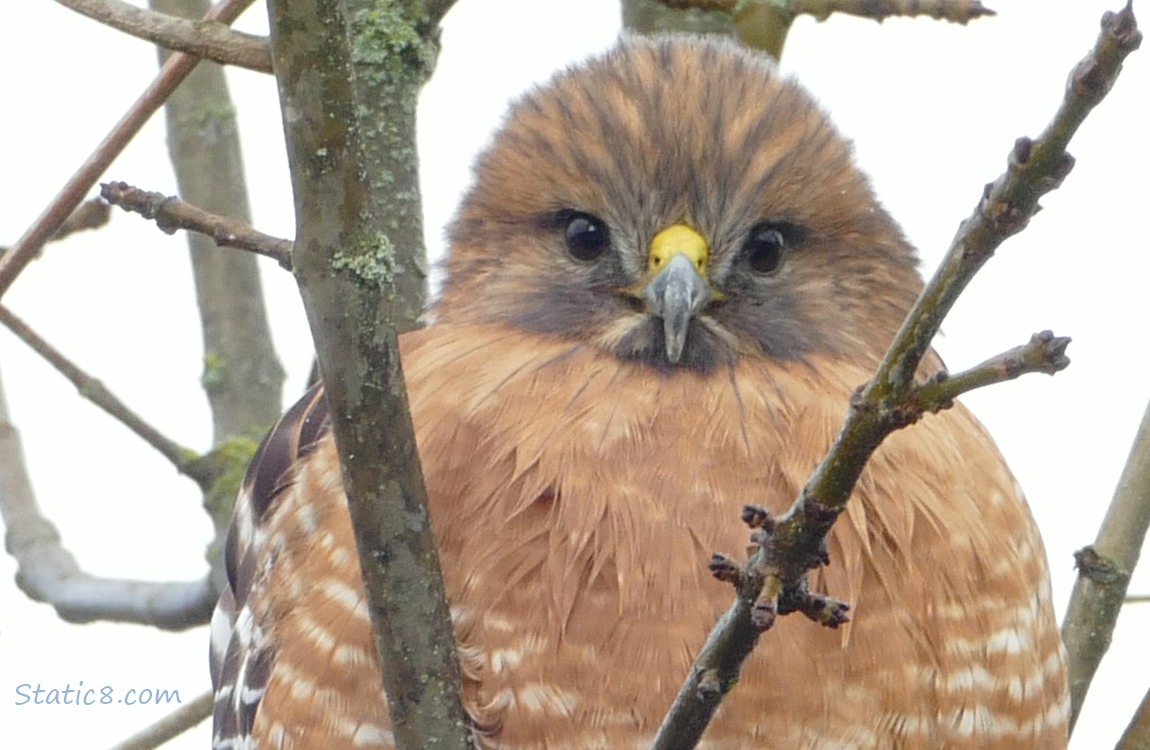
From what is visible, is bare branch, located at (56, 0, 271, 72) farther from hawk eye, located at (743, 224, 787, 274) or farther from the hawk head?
hawk eye, located at (743, 224, 787, 274)

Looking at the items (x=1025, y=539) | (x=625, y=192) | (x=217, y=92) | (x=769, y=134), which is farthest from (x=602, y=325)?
(x=217, y=92)

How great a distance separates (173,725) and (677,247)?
1917 mm

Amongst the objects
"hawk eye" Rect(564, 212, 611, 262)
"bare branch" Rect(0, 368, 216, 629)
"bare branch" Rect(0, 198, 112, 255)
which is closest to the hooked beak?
"hawk eye" Rect(564, 212, 611, 262)

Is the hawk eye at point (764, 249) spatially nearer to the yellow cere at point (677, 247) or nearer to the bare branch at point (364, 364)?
the yellow cere at point (677, 247)

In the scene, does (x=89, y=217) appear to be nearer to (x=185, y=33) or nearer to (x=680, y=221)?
(x=185, y=33)

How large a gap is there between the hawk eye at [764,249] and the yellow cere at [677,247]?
7.0 inches

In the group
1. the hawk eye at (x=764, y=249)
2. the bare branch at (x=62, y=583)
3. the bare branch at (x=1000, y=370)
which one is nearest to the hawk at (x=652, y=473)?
the hawk eye at (x=764, y=249)

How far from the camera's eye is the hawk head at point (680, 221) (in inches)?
175

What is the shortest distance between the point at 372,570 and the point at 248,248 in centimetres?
62

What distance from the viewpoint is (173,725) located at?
4938 millimetres

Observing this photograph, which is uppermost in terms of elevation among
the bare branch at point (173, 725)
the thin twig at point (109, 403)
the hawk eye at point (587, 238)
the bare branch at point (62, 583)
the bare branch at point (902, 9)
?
the bare branch at point (902, 9)

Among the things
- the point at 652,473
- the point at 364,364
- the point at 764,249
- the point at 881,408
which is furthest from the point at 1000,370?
the point at 764,249

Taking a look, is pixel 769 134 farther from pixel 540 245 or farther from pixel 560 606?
pixel 560 606

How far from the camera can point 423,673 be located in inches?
127
